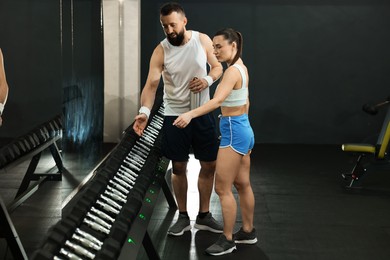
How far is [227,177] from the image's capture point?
445cm

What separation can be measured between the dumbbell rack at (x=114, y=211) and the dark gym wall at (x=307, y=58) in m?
4.60

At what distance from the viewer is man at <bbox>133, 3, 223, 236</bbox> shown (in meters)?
4.64

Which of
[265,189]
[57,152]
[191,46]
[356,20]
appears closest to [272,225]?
[265,189]

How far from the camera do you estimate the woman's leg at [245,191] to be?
184 inches

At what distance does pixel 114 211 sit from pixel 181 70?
1858 mm

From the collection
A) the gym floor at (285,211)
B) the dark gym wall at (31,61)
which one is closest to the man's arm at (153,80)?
the gym floor at (285,211)

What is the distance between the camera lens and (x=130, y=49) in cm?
844

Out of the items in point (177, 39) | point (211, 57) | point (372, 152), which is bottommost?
point (372, 152)

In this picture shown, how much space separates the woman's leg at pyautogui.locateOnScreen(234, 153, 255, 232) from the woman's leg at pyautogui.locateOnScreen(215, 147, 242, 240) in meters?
0.15

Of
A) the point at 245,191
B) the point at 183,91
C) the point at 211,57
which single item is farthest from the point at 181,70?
the point at 245,191

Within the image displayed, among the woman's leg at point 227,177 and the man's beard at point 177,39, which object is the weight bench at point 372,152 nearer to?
the woman's leg at point 227,177

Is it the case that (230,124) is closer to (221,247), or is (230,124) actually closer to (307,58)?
(221,247)

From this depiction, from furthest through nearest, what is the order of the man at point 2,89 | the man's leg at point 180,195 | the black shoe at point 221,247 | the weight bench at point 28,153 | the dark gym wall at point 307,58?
the dark gym wall at point 307,58 < the man's leg at point 180,195 < the black shoe at point 221,247 < the weight bench at point 28,153 < the man at point 2,89

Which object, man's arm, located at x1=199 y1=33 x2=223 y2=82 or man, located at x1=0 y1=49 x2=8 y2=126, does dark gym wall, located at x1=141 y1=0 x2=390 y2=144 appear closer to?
man's arm, located at x1=199 y1=33 x2=223 y2=82
